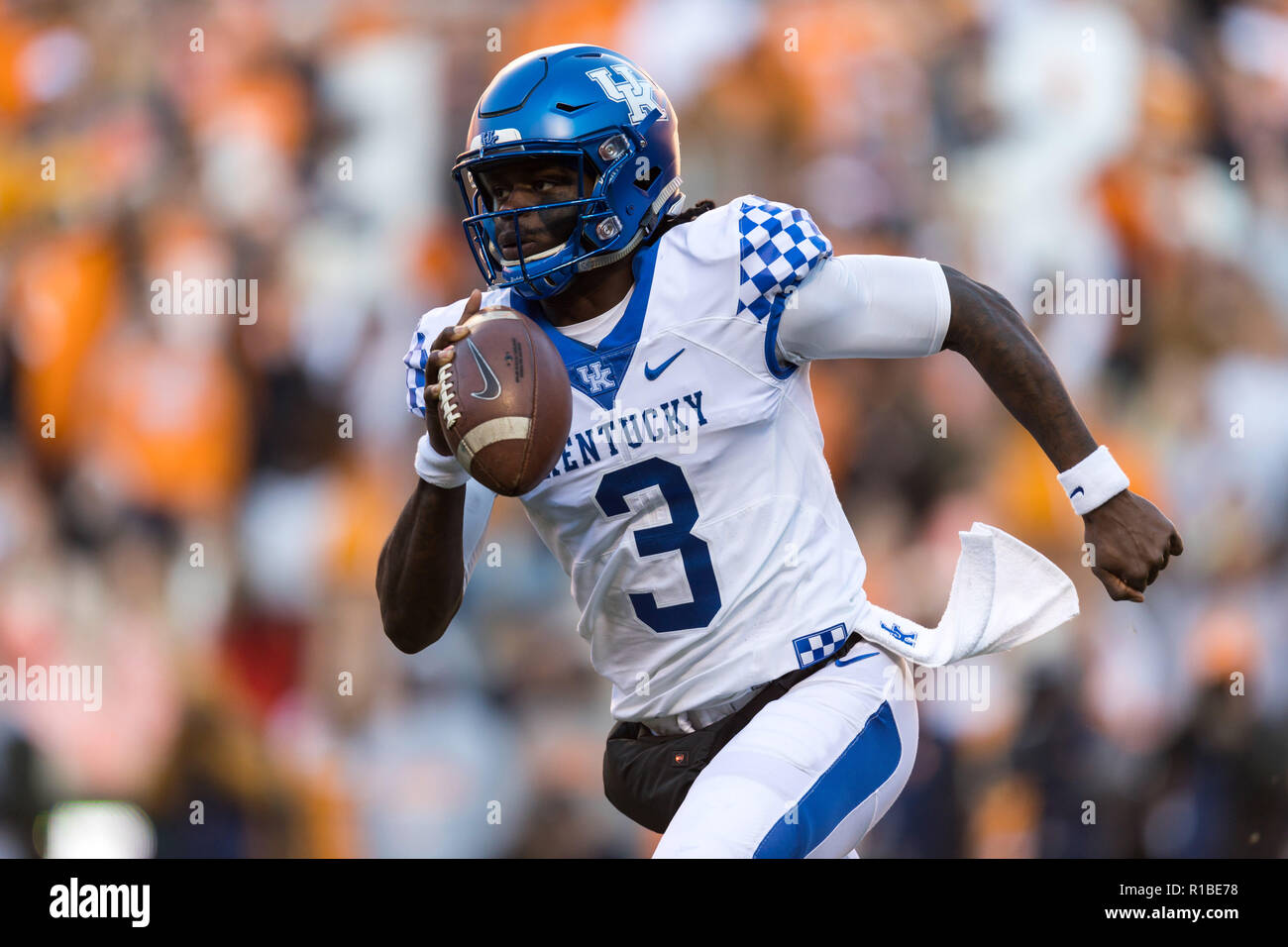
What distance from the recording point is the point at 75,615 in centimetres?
502

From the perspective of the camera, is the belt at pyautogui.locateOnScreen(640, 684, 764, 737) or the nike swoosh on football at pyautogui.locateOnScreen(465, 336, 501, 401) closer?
the nike swoosh on football at pyautogui.locateOnScreen(465, 336, 501, 401)

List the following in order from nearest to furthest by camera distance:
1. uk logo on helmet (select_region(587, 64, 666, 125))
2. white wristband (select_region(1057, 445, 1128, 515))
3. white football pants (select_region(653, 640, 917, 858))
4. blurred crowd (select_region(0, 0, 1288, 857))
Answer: white football pants (select_region(653, 640, 917, 858)), white wristband (select_region(1057, 445, 1128, 515)), uk logo on helmet (select_region(587, 64, 666, 125)), blurred crowd (select_region(0, 0, 1288, 857))

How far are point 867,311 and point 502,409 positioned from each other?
747mm

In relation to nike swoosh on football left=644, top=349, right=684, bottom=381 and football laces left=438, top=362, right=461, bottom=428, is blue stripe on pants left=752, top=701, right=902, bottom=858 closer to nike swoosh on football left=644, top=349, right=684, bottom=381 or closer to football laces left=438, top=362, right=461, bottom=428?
nike swoosh on football left=644, top=349, right=684, bottom=381

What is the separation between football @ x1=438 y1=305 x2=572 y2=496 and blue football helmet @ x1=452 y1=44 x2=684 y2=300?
0.28 m

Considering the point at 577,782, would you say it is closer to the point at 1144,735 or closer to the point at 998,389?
the point at 1144,735

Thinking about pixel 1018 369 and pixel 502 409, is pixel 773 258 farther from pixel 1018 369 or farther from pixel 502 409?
pixel 502 409

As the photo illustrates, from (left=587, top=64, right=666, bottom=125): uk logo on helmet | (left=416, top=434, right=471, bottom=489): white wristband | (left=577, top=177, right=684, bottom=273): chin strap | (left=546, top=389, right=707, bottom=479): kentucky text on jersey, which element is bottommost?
(left=416, top=434, right=471, bottom=489): white wristband

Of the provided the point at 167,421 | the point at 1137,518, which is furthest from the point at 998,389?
the point at 167,421

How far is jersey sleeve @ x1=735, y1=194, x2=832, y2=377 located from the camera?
2.63 m

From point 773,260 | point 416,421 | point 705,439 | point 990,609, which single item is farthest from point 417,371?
point 416,421

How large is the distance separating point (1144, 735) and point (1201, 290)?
166 centimetres

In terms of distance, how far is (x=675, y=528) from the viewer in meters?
2.66

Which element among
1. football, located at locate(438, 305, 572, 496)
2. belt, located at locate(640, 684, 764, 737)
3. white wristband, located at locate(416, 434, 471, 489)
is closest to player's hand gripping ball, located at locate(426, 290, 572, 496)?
football, located at locate(438, 305, 572, 496)
